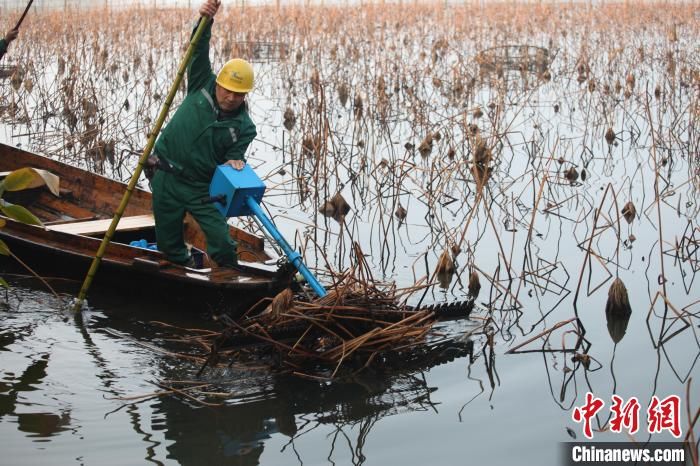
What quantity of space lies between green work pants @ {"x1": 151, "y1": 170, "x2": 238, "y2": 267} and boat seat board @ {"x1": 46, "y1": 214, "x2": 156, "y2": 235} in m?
0.79

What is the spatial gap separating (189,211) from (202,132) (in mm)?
565

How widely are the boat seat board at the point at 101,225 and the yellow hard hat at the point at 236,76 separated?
5.21ft

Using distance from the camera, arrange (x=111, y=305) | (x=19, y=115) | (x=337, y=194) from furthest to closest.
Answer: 1. (x=19, y=115)
2. (x=337, y=194)
3. (x=111, y=305)

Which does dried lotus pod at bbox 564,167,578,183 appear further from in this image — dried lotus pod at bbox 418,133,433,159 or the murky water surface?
dried lotus pod at bbox 418,133,433,159

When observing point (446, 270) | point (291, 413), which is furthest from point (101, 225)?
point (291, 413)

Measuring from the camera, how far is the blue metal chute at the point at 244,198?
19.6ft

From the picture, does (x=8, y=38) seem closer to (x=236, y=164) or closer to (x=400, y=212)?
(x=236, y=164)

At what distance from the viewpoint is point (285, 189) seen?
408 inches

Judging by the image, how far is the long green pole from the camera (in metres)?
6.22

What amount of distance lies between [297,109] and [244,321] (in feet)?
27.4

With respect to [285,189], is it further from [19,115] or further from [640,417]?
[640,417]

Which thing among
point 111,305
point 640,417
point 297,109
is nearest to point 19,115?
point 297,109

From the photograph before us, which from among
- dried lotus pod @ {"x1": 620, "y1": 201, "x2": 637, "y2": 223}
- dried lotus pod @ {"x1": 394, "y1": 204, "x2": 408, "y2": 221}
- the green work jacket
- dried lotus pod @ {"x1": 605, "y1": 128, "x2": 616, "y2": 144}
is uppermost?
the green work jacket

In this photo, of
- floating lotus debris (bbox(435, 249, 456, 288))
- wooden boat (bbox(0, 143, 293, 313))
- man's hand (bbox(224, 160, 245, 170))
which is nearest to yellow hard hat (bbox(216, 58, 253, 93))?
man's hand (bbox(224, 160, 245, 170))
